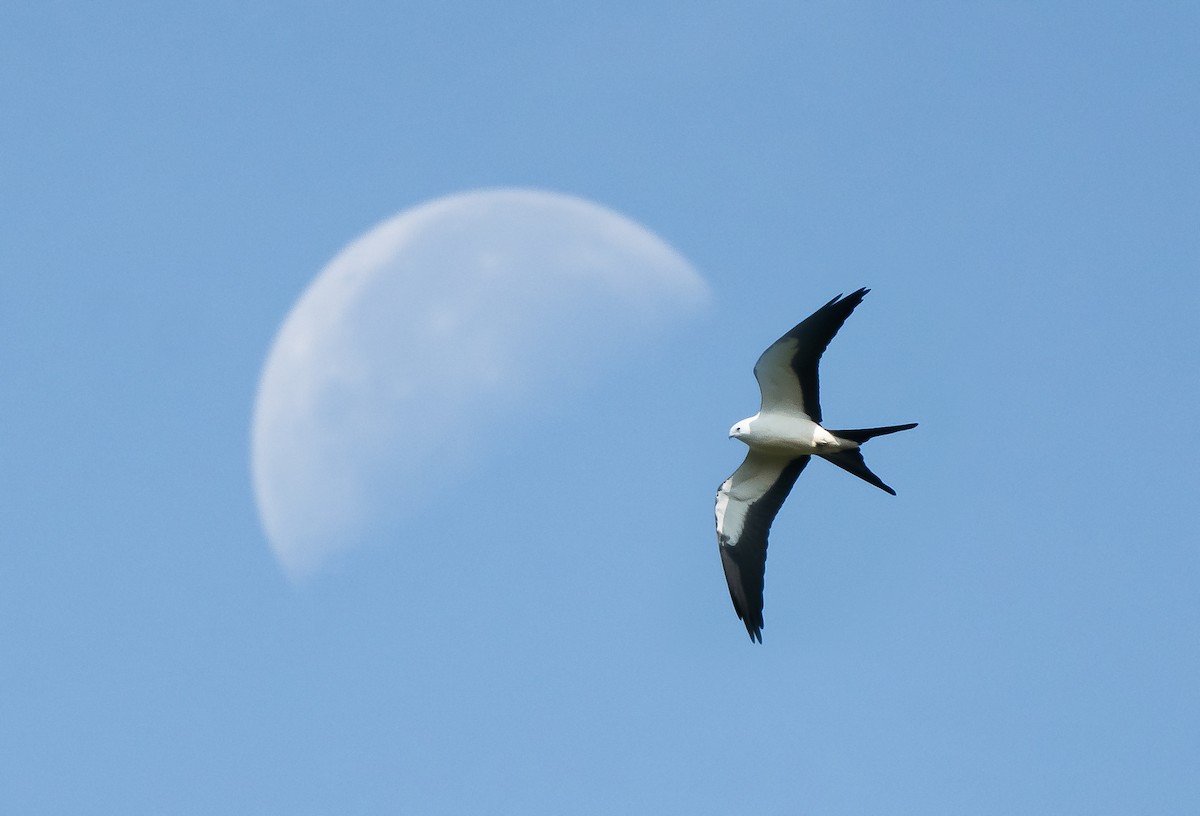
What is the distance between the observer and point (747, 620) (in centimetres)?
1572

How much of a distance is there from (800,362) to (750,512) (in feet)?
7.18

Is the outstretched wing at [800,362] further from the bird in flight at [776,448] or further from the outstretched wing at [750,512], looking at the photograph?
the outstretched wing at [750,512]

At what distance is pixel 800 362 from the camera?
50.3 feet

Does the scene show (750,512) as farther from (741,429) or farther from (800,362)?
(800,362)

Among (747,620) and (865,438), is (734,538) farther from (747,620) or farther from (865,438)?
(865,438)

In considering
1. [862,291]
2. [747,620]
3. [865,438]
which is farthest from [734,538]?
[862,291]

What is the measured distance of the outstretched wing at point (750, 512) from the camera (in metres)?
16.0

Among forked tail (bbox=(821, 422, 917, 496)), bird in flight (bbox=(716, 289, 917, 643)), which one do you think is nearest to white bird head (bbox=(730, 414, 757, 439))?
bird in flight (bbox=(716, 289, 917, 643))

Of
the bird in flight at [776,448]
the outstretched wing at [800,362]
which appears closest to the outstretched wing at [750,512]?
the bird in flight at [776,448]

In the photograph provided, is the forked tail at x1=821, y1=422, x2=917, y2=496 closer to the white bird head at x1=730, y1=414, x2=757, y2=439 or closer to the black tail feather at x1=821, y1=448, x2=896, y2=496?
the black tail feather at x1=821, y1=448, x2=896, y2=496

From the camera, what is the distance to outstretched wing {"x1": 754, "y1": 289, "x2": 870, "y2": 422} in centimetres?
1488

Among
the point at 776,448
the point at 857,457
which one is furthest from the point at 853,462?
the point at 776,448

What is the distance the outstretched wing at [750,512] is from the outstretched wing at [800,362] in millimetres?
853

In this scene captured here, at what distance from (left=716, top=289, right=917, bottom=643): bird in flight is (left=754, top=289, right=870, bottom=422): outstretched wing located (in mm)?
11
